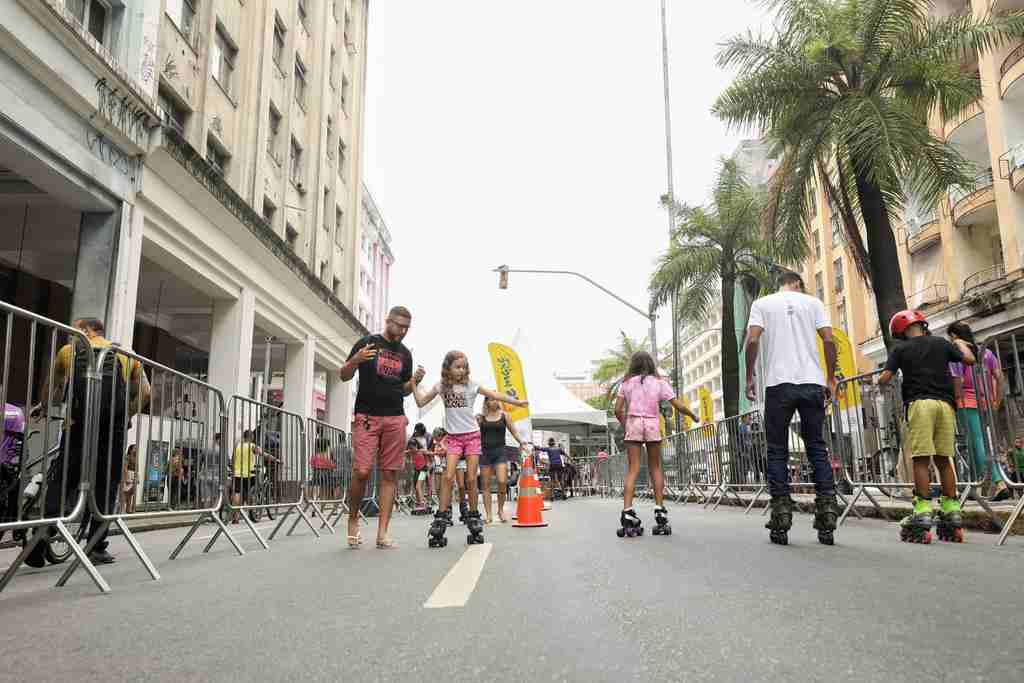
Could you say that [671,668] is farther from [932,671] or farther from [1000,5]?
[1000,5]

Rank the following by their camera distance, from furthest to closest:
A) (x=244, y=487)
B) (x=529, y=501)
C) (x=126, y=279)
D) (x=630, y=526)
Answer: (x=126, y=279) < (x=529, y=501) < (x=244, y=487) < (x=630, y=526)

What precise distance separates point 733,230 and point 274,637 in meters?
24.4

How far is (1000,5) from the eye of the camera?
23797 millimetres

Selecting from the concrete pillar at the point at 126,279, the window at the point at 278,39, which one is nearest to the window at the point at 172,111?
the concrete pillar at the point at 126,279

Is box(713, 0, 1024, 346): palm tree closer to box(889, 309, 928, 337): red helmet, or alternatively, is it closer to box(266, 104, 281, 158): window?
box(889, 309, 928, 337): red helmet

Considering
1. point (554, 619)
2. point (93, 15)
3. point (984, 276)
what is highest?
point (93, 15)

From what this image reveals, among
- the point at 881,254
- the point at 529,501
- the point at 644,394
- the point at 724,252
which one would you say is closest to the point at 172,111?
the point at 529,501

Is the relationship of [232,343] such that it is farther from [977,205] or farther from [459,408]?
[977,205]

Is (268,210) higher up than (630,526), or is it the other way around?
(268,210)

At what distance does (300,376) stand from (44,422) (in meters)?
18.6

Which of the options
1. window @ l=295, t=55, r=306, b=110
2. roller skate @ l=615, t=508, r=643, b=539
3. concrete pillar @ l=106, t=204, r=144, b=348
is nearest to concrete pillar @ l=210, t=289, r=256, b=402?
concrete pillar @ l=106, t=204, r=144, b=348

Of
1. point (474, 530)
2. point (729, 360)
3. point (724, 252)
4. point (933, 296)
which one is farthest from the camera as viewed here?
point (933, 296)

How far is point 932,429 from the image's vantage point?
21.2 feet

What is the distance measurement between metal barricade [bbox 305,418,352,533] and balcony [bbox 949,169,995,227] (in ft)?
70.4
